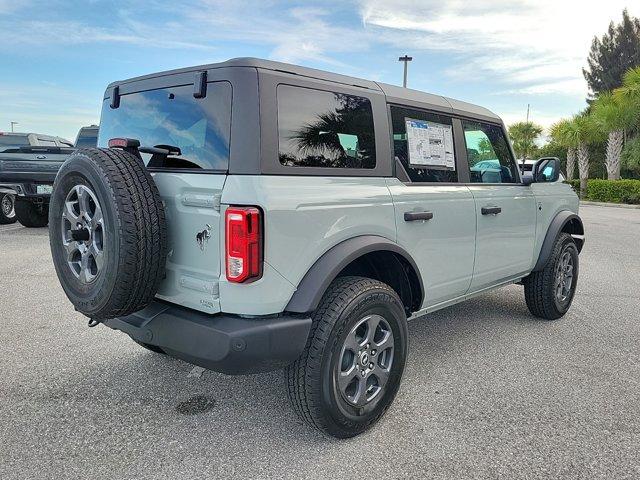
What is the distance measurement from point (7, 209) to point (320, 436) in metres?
10.6

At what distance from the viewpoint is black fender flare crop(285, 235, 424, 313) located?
2.43 metres

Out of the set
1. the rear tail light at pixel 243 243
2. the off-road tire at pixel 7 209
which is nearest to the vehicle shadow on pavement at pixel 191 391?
the rear tail light at pixel 243 243

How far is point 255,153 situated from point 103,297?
3.22 ft

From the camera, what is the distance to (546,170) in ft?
14.2

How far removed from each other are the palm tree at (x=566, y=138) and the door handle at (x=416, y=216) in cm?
2744

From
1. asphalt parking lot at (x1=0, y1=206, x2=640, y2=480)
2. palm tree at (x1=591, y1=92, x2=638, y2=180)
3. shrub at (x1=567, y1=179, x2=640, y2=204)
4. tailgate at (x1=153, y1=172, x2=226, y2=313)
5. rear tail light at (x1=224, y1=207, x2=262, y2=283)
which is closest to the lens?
rear tail light at (x1=224, y1=207, x2=262, y2=283)

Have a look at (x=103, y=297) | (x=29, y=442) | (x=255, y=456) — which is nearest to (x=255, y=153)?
(x=103, y=297)

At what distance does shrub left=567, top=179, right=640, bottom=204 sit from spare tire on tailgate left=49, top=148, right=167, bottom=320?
23.9 meters

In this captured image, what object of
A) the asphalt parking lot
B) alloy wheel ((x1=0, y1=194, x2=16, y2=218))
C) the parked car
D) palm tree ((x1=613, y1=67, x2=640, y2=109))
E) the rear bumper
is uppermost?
palm tree ((x1=613, y1=67, x2=640, y2=109))

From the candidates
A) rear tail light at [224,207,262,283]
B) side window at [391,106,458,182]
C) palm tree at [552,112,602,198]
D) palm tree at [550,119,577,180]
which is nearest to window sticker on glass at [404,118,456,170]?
side window at [391,106,458,182]

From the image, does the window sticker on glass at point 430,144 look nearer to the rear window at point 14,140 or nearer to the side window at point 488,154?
the side window at point 488,154

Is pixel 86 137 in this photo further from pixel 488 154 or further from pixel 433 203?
pixel 433 203

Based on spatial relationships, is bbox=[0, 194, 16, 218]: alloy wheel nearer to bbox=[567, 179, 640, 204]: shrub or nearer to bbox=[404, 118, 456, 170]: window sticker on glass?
bbox=[404, 118, 456, 170]: window sticker on glass

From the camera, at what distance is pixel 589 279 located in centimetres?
671
